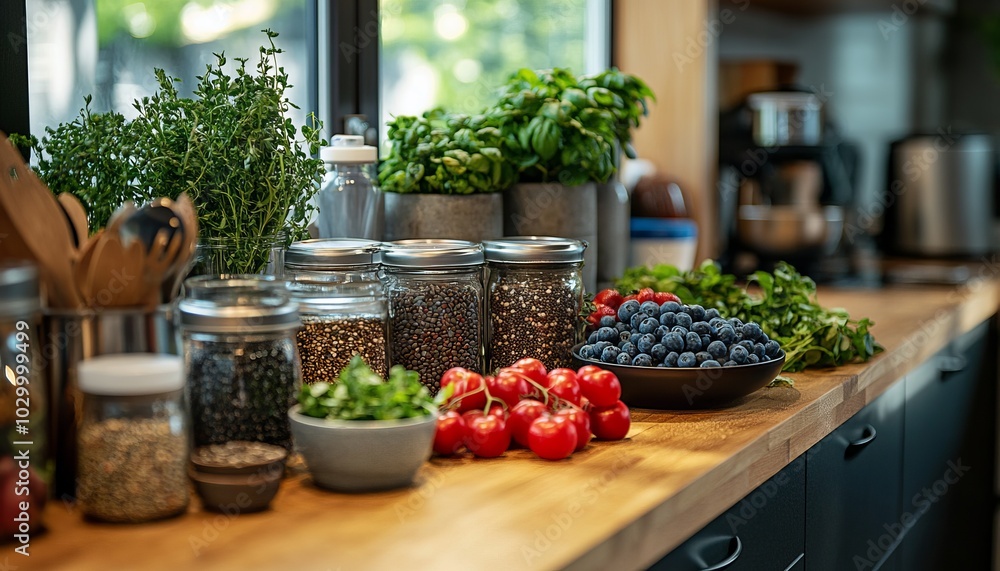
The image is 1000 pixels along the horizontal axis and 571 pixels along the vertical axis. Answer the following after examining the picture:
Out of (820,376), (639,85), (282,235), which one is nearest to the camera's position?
(282,235)

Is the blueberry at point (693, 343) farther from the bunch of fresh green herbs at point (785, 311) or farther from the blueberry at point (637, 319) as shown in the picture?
the bunch of fresh green herbs at point (785, 311)

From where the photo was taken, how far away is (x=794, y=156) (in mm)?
3137

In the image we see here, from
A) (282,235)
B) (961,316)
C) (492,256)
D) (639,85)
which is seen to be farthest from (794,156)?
(282,235)

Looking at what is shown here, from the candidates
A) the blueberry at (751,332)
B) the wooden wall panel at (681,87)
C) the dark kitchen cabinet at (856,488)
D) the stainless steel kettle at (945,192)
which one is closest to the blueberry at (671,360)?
the blueberry at (751,332)

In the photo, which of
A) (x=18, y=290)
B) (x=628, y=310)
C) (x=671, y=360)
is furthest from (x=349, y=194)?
(x=18, y=290)

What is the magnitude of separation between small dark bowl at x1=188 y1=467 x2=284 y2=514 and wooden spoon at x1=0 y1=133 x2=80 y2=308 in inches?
8.8

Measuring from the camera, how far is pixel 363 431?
3.50 feet

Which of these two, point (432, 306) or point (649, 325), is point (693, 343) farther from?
point (432, 306)

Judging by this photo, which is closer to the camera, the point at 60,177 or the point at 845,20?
the point at 60,177

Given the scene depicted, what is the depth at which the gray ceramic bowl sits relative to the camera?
3.51 ft

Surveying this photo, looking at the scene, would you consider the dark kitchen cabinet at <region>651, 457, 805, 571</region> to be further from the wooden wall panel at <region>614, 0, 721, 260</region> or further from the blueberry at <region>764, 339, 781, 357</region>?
the wooden wall panel at <region>614, 0, 721, 260</region>

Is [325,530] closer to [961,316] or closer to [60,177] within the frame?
[60,177]

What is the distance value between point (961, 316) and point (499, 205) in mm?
1266

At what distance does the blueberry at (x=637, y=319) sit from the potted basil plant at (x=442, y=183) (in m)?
0.33
